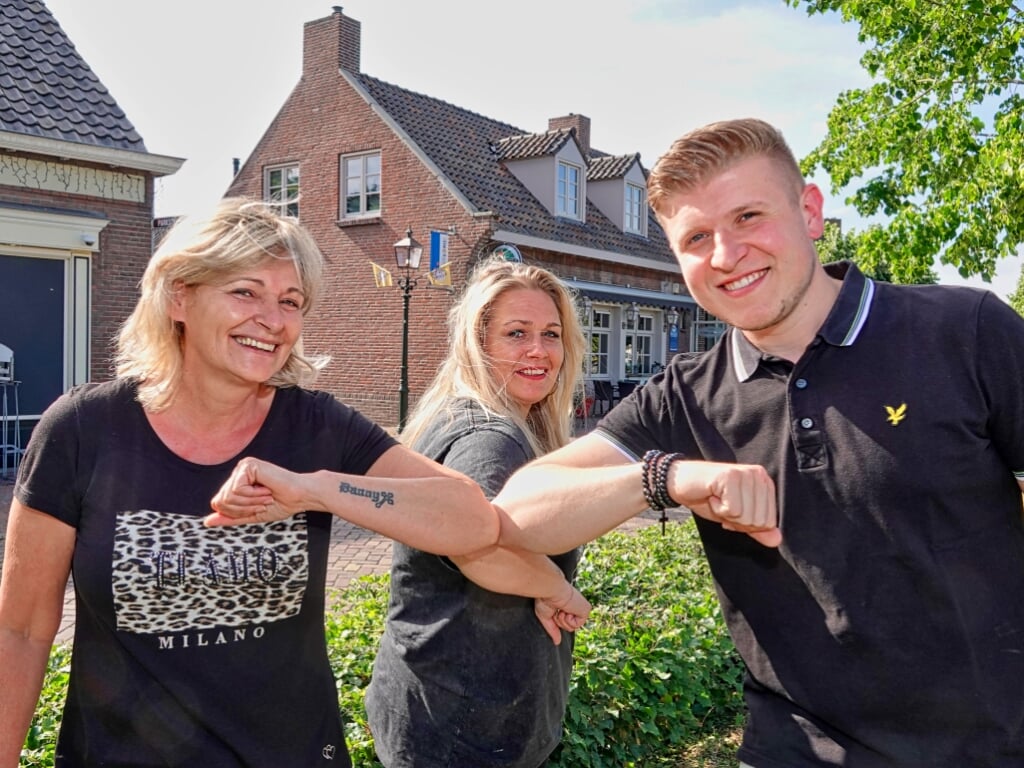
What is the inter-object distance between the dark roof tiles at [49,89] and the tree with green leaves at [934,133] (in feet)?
A: 28.1

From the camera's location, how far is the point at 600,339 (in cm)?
2292

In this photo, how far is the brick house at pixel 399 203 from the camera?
1859 centimetres

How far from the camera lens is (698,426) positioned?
6.25 ft

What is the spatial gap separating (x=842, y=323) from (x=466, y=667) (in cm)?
118

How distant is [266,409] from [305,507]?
35 centimetres

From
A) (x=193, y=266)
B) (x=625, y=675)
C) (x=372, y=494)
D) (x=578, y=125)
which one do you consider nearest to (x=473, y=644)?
(x=372, y=494)

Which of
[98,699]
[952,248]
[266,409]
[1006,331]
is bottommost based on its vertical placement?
[98,699]

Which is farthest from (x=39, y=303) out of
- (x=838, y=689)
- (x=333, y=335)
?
(x=838, y=689)

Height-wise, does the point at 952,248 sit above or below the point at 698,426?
above

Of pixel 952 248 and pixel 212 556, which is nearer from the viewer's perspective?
pixel 212 556

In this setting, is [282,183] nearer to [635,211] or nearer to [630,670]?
[635,211]

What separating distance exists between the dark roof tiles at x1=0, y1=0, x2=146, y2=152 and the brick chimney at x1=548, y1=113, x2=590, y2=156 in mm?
15763

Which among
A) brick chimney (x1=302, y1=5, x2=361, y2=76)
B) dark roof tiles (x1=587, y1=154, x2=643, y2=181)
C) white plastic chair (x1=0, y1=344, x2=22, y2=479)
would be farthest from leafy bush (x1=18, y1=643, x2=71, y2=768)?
dark roof tiles (x1=587, y1=154, x2=643, y2=181)

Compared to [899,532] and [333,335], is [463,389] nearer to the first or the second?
[899,532]
